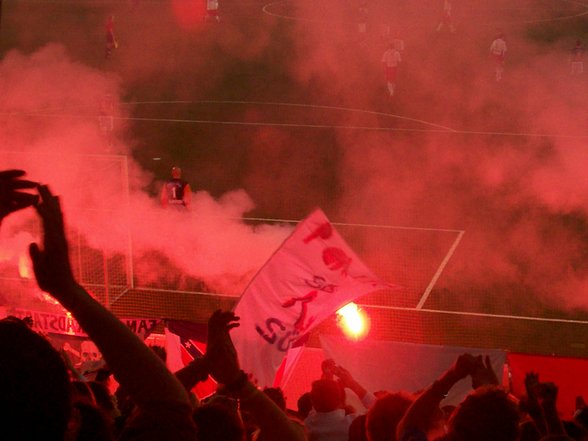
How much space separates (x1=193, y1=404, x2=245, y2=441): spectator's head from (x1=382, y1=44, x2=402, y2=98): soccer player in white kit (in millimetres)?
20934

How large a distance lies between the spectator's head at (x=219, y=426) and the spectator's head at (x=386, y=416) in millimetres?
726

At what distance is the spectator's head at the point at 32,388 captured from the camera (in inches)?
51.9

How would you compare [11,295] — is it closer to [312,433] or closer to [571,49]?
[312,433]

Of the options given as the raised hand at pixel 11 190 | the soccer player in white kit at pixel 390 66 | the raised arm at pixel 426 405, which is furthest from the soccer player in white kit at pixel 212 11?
the raised hand at pixel 11 190

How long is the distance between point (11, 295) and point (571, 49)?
60.5 feet

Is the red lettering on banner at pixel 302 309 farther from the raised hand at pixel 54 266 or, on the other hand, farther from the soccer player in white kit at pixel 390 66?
the soccer player in white kit at pixel 390 66

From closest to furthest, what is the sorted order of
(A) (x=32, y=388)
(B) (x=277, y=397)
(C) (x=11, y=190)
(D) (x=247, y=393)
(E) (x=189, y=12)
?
(A) (x=32, y=388), (C) (x=11, y=190), (D) (x=247, y=393), (B) (x=277, y=397), (E) (x=189, y=12)

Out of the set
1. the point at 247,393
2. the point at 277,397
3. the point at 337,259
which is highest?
the point at 247,393

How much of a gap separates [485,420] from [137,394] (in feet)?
3.61

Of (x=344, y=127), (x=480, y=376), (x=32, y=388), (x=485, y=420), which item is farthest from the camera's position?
(x=344, y=127)

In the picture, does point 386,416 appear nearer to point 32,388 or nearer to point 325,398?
point 325,398

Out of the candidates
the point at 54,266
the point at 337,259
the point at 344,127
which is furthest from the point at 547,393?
the point at 344,127

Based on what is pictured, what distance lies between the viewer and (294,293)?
520cm

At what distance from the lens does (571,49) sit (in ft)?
82.3
